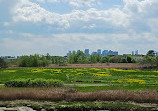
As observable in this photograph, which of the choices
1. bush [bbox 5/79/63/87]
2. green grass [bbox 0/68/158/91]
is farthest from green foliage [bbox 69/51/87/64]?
bush [bbox 5/79/63/87]

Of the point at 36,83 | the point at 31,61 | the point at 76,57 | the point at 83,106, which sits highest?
the point at 76,57

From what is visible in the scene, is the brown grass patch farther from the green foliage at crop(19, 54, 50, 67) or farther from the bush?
the green foliage at crop(19, 54, 50, 67)

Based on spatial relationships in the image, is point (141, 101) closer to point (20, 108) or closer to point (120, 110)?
point (120, 110)

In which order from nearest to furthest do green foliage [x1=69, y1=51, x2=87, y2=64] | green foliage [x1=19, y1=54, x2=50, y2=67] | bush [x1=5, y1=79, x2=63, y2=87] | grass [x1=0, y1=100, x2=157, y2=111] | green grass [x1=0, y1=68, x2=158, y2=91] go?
grass [x1=0, y1=100, x2=157, y2=111], bush [x1=5, y1=79, x2=63, y2=87], green grass [x1=0, y1=68, x2=158, y2=91], green foliage [x1=19, y1=54, x2=50, y2=67], green foliage [x1=69, y1=51, x2=87, y2=64]

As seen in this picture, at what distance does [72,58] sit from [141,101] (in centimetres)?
9306

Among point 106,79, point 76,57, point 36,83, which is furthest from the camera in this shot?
point 76,57

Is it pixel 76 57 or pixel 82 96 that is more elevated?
pixel 76 57

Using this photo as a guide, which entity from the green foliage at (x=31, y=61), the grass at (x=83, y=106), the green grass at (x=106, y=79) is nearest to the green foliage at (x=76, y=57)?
the green foliage at (x=31, y=61)

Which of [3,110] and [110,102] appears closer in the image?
[3,110]

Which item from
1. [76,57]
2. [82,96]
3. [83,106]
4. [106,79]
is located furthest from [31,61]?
[83,106]

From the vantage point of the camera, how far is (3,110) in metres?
12.7

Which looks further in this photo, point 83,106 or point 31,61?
point 31,61

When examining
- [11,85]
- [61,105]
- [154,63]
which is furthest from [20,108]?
[154,63]

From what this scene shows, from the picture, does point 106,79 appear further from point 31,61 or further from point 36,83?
point 31,61
